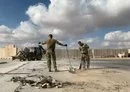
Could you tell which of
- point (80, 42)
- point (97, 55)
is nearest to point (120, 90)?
point (80, 42)

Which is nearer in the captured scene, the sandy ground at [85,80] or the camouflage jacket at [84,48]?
the sandy ground at [85,80]

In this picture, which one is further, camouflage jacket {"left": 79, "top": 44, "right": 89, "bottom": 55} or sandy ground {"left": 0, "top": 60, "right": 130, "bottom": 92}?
camouflage jacket {"left": 79, "top": 44, "right": 89, "bottom": 55}

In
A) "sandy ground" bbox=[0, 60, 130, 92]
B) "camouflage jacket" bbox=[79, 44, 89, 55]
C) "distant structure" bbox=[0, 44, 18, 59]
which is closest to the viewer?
"sandy ground" bbox=[0, 60, 130, 92]

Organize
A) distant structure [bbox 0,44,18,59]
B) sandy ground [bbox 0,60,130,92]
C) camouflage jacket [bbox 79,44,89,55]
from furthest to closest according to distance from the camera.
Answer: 1. distant structure [bbox 0,44,18,59]
2. camouflage jacket [bbox 79,44,89,55]
3. sandy ground [bbox 0,60,130,92]

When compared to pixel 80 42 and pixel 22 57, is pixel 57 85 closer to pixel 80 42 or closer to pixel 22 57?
pixel 80 42

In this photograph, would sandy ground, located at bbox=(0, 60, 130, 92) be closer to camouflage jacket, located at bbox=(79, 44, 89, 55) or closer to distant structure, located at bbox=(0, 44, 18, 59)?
camouflage jacket, located at bbox=(79, 44, 89, 55)

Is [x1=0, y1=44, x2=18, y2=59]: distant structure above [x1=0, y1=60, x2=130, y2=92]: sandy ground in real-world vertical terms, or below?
above

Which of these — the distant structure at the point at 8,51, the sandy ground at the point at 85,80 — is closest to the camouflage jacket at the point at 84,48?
the sandy ground at the point at 85,80

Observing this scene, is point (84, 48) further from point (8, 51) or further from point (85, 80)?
point (8, 51)

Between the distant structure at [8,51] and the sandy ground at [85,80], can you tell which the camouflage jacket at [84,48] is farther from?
the distant structure at [8,51]

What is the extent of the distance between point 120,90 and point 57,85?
1.94m

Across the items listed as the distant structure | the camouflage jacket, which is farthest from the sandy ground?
the distant structure

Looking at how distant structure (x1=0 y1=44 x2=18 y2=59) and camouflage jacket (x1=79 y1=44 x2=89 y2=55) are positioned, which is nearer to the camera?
camouflage jacket (x1=79 y1=44 x2=89 y2=55)

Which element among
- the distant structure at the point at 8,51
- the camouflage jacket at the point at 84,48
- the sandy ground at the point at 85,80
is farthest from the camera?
the distant structure at the point at 8,51
